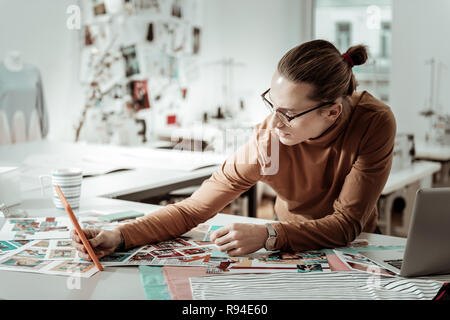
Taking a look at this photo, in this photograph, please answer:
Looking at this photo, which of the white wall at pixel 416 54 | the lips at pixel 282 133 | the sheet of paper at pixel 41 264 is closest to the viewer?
the sheet of paper at pixel 41 264

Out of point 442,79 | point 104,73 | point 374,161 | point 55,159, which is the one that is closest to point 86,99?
point 104,73

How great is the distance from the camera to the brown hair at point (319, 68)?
1.09m

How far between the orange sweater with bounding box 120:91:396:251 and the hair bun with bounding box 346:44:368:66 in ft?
0.38

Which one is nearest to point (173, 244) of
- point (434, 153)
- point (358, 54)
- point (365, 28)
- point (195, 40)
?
point (358, 54)

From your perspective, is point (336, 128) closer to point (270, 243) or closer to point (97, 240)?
point (270, 243)

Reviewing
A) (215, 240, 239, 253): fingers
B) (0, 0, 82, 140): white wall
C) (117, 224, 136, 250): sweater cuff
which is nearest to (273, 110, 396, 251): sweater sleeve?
(215, 240, 239, 253): fingers

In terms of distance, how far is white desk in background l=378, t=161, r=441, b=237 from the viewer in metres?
2.34

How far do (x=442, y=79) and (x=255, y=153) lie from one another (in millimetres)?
2841

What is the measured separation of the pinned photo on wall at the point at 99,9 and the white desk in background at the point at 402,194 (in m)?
1.86

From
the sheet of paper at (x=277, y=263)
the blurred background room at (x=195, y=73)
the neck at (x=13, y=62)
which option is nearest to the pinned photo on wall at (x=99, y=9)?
the blurred background room at (x=195, y=73)

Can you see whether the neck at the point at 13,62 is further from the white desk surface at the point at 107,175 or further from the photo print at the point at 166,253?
the photo print at the point at 166,253

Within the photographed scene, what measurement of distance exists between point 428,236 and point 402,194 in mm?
1707

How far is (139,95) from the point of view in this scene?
338cm
